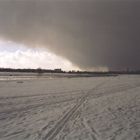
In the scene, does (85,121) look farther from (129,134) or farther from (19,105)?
(19,105)

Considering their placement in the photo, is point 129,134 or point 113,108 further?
point 113,108

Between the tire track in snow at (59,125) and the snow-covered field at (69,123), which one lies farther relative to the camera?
the snow-covered field at (69,123)

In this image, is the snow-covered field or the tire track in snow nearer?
the tire track in snow

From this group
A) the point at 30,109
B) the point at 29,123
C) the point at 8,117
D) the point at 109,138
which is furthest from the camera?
the point at 30,109

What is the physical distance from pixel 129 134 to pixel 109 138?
1.14 metres

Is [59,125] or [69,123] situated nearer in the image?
[59,125]

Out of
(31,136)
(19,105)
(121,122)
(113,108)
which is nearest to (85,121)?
(121,122)

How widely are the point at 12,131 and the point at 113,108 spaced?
26.1 ft

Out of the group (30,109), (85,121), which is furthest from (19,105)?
(85,121)

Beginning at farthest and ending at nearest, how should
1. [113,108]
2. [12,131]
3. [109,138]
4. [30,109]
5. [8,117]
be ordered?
[113,108]
[30,109]
[8,117]
[12,131]
[109,138]

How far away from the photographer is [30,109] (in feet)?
47.4

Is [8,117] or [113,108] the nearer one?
[8,117]

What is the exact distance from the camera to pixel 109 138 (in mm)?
9070

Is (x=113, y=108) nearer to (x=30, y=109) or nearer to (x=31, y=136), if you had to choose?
(x=30, y=109)
